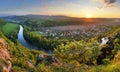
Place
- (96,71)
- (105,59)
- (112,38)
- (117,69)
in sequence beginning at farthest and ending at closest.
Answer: (112,38)
(105,59)
(96,71)
(117,69)

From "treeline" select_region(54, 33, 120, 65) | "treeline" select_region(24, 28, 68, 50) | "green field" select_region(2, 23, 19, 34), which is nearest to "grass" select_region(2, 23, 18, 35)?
"green field" select_region(2, 23, 19, 34)

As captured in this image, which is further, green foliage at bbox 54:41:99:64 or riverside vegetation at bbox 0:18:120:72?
green foliage at bbox 54:41:99:64

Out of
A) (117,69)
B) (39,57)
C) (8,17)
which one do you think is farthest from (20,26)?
(117,69)

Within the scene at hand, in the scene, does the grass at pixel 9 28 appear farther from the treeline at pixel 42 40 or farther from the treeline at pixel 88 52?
the treeline at pixel 88 52

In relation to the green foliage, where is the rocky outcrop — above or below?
above

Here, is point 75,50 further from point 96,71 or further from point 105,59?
point 96,71

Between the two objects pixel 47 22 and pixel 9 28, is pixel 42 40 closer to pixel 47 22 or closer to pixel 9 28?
pixel 47 22

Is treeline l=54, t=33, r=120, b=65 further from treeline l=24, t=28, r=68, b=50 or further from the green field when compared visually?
the green field

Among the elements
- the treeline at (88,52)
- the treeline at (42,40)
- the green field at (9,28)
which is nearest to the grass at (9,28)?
the green field at (9,28)
